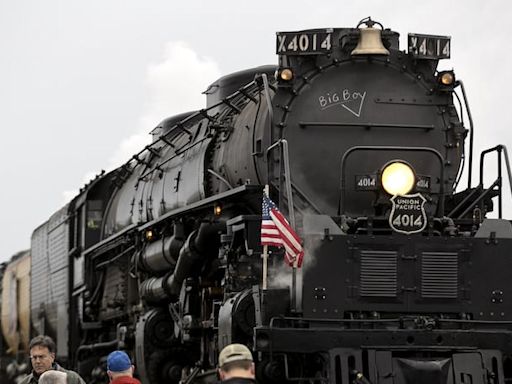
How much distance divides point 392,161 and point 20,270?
19.0 m

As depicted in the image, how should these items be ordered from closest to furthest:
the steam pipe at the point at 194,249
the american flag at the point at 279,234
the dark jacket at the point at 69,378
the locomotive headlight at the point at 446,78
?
1. the dark jacket at the point at 69,378
2. the american flag at the point at 279,234
3. the locomotive headlight at the point at 446,78
4. the steam pipe at the point at 194,249

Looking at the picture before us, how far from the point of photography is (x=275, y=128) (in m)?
11.3

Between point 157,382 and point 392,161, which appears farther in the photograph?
point 157,382

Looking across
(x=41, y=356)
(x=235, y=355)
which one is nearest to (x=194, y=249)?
(x=41, y=356)

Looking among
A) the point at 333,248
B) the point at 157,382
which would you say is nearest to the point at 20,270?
the point at 157,382

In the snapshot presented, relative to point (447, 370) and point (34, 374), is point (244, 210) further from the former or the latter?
point (34, 374)

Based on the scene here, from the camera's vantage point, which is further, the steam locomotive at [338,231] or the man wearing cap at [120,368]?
the steam locomotive at [338,231]

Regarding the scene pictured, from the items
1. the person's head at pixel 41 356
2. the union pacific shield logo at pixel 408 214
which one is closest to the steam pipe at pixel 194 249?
the union pacific shield logo at pixel 408 214

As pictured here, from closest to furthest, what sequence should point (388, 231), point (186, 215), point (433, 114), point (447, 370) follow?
point (447, 370)
point (388, 231)
point (433, 114)
point (186, 215)

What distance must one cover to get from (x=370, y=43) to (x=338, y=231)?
2192mm

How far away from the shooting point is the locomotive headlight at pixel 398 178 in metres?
10.7

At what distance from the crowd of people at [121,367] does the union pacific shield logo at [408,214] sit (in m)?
3.09

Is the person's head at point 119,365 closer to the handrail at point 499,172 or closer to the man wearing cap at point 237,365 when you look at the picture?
the man wearing cap at point 237,365

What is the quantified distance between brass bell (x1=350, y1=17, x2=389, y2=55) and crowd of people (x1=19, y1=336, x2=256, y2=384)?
15.0ft
